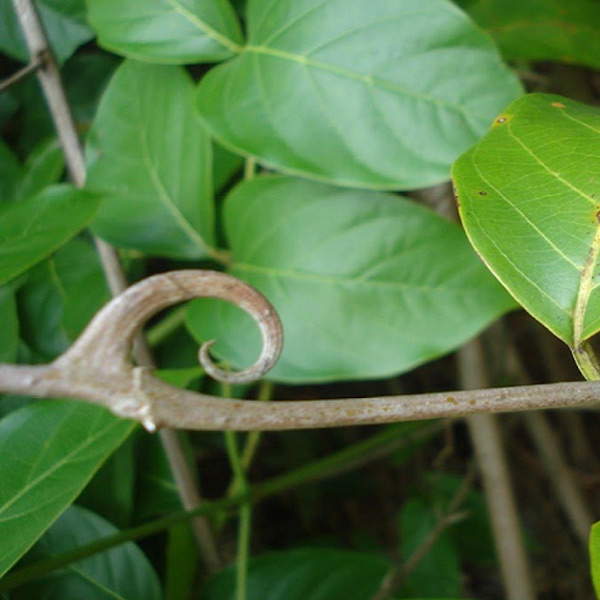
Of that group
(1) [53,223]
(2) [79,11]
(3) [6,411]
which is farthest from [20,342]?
(2) [79,11]

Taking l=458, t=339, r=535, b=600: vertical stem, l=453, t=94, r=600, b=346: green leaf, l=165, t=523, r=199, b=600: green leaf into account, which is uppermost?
l=453, t=94, r=600, b=346: green leaf

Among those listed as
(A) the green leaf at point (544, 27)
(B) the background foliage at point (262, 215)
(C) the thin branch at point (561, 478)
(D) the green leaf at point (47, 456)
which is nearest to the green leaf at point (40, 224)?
(B) the background foliage at point (262, 215)

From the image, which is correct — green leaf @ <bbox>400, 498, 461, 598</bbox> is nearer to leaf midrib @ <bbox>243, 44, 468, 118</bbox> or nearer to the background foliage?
the background foliage

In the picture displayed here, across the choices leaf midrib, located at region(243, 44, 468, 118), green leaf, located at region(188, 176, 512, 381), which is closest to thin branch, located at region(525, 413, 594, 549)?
green leaf, located at region(188, 176, 512, 381)

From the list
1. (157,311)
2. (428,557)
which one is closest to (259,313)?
(157,311)

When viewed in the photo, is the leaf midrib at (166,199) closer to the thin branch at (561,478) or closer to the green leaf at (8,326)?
the green leaf at (8,326)

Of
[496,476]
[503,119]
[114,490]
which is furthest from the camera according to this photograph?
[496,476]

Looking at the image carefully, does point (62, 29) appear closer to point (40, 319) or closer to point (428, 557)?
point (40, 319)
